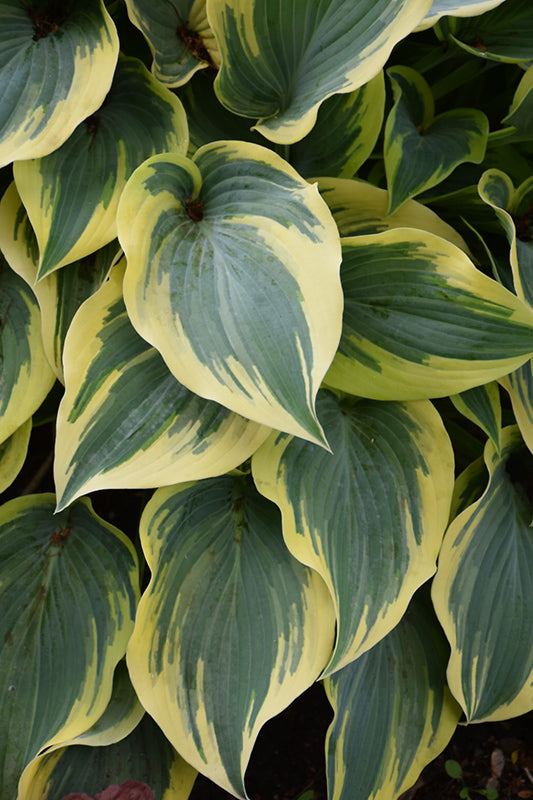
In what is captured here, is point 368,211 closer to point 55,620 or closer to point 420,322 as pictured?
point 420,322

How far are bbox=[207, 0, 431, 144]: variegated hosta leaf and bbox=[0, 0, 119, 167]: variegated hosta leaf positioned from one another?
5.6 inches

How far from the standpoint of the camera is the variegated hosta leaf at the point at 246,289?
→ 0.62 meters

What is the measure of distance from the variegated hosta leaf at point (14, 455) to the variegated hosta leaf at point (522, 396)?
25.8 inches

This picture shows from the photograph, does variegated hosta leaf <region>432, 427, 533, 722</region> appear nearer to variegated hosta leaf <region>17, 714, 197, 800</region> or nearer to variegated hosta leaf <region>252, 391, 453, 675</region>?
variegated hosta leaf <region>252, 391, 453, 675</region>

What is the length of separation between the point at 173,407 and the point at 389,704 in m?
0.54

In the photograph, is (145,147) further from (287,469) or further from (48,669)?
(48,669)

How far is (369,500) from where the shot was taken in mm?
803

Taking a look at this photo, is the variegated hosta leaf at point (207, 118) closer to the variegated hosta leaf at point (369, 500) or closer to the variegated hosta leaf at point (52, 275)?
the variegated hosta leaf at point (52, 275)

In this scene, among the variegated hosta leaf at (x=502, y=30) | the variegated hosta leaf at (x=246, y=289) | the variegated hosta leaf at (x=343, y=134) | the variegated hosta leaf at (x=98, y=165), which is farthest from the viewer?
the variegated hosta leaf at (x=502, y=30)

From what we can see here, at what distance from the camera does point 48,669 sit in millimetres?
845

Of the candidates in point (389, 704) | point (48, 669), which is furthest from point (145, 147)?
point (389, 704)

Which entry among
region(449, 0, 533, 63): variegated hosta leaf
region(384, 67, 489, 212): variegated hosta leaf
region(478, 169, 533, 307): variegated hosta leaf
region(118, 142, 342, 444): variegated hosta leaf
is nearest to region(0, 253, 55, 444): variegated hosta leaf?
region(118, 142, 342, 444): variegated hosta leaf

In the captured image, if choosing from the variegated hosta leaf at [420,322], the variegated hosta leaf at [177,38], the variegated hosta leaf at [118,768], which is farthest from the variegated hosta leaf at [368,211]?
the variegated hosta leaf at [118,768]

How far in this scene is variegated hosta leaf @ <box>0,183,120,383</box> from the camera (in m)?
0.80
